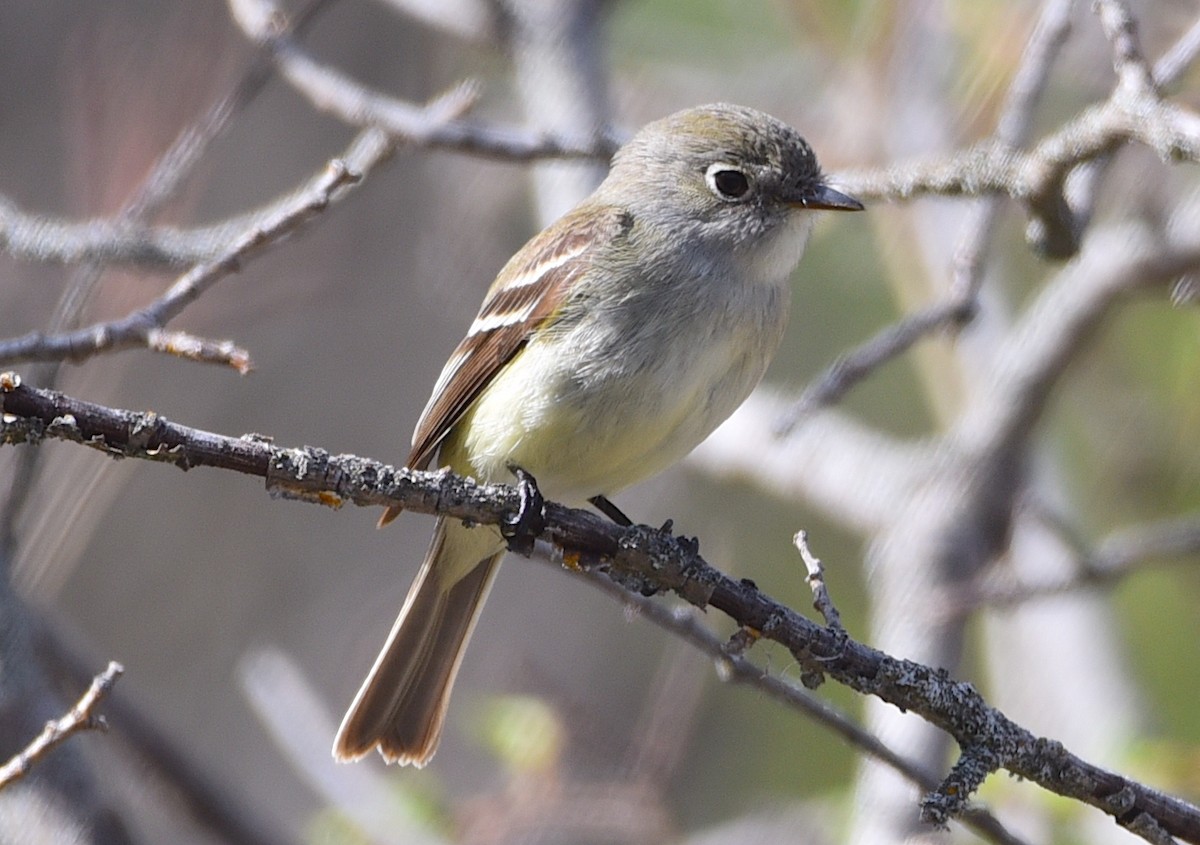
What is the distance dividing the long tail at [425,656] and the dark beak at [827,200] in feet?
3.88

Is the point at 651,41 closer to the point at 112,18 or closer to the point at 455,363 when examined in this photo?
the point at 112,18

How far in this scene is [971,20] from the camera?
5645 millimetres

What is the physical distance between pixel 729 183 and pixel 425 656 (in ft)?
5.00

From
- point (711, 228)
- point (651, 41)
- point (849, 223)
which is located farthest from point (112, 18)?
point (711, 228)

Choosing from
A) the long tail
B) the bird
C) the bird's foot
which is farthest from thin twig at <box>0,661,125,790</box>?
the long tail

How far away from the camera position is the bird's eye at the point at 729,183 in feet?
12.4

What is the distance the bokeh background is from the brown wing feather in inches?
39.0

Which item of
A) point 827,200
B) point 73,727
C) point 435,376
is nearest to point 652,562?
point 73,727

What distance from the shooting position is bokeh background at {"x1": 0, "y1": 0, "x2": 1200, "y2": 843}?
183 inches

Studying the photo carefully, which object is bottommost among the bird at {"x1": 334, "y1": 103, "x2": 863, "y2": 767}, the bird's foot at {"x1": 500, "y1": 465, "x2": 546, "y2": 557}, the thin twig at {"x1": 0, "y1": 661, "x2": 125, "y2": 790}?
the thin twig at {"x1": 0, "y1": 661, "x2": 125, "y2": 790}

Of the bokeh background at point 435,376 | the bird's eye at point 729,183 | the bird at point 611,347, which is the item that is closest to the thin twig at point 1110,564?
the bokeh background at point 435,376

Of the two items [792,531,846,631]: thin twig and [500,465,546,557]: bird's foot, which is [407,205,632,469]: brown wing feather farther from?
[792,531,846,631]: thin twig

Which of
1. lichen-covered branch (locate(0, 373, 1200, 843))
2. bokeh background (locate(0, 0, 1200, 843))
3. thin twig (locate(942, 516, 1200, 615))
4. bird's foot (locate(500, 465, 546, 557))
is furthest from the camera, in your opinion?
bokeh background (locate(0, 0, 1200, 843))

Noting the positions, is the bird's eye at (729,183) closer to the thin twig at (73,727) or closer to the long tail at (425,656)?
the long tail at (425,656)
